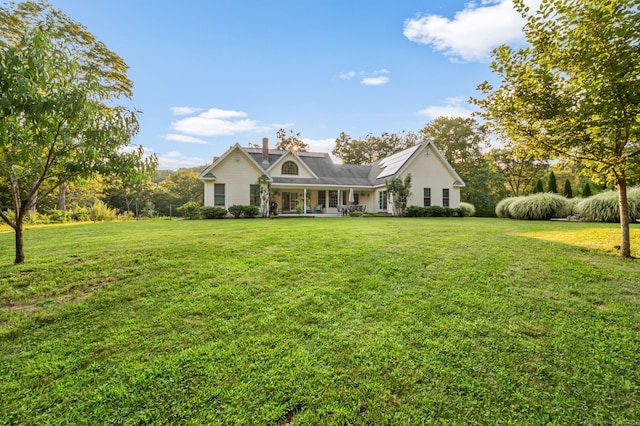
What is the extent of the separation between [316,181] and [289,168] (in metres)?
2.26

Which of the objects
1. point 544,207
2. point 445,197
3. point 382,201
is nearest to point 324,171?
point 382,201

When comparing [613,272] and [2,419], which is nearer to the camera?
[2,419]

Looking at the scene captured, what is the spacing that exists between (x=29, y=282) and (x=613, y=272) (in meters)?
8.86

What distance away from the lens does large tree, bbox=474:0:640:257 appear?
13.4 feet

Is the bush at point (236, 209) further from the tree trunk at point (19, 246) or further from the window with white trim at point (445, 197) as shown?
the window with white trim at point (445, 197)

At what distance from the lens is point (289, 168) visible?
20.5 metres

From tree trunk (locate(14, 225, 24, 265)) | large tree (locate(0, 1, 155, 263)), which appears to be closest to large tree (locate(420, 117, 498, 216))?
large tree (locate(0, 1, 155, 263))

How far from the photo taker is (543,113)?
16.9 feet

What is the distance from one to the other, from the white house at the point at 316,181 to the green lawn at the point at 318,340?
13420mm

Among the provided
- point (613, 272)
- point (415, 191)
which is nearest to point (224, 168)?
point (415, 191)

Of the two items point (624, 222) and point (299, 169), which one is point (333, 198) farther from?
point (624, 222)

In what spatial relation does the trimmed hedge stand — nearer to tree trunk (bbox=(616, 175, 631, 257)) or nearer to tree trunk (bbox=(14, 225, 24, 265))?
tree trunk (bbox=(616, 175, 631, 257))

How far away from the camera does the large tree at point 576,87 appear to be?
4078mm

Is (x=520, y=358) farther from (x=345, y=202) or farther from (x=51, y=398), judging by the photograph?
(x=345, y=202)
